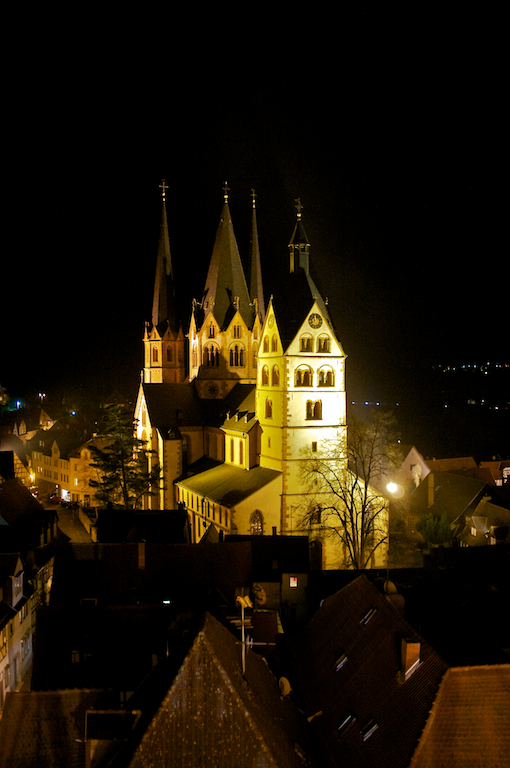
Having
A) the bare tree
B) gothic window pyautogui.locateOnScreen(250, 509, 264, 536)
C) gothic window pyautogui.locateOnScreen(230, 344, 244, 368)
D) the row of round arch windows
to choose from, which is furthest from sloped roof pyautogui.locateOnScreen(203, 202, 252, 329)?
gothic window pyautogui.locateOnScreen(250, 509, 264, 536)

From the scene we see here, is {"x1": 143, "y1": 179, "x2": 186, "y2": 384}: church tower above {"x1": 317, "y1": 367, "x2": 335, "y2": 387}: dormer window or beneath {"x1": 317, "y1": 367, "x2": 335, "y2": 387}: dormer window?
above

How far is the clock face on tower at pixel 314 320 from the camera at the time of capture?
38.6 meters

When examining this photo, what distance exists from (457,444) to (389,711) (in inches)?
3010

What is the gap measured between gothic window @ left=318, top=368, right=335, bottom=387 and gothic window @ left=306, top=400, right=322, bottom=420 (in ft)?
3.85

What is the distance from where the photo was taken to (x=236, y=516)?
3653cm

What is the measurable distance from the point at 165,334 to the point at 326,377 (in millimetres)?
20831

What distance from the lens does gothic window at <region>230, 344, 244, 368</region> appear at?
5109cm

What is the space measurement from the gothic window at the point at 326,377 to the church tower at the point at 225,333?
496 inches

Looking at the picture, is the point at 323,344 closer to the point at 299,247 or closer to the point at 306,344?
the point at 306,344

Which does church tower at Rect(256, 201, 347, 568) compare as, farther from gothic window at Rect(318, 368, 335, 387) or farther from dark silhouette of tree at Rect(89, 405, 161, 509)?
dark silhouette of tree at Rect(89, 405, 161, 509)

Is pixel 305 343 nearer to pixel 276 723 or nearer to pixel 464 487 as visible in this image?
pixel 464 487

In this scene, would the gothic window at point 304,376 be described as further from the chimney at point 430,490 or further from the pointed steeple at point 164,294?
the pointed steeple at point 164,294

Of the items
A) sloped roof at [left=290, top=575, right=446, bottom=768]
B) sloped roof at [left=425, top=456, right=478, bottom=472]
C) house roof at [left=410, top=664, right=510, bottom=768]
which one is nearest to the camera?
house roof at [left=410, top=664, right=510, bottom=768]

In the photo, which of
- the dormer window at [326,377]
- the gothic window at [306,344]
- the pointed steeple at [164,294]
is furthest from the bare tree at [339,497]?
the pointed steeple at [164,294]
